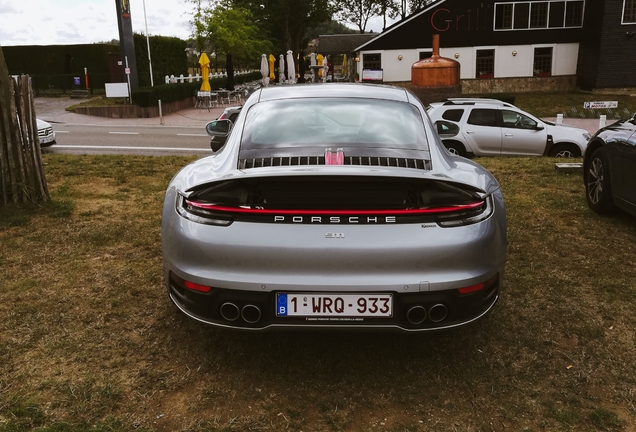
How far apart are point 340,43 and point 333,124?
64.8 metres

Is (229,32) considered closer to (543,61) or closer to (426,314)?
(543,61)

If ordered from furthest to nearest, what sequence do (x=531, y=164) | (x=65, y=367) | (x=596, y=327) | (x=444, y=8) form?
(x=444, y=8)
(x=531, y=164)
(x=596, y=327)
(x=65, y=367)

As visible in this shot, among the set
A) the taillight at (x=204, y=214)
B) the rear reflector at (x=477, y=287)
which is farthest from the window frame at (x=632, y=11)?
the taillight at (x=204, y=214)

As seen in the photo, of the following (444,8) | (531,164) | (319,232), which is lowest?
(531,164)

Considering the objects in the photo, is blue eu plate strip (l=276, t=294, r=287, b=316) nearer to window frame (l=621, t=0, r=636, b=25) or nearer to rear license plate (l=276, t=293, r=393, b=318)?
rear license plate (l=276, t=293, r=393, b=318)

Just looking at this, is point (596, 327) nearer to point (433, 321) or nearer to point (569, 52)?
point (433, 321)

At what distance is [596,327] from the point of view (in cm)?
383

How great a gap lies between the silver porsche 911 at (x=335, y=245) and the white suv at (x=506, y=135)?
11260 millimetres

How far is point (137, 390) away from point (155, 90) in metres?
26.0

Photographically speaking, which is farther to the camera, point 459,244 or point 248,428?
point 459,244

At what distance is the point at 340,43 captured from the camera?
6600 cm

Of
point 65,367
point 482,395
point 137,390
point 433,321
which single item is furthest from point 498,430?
point 65,367

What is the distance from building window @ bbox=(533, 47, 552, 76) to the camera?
1590 inches

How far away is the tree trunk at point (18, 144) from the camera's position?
6484 mm
